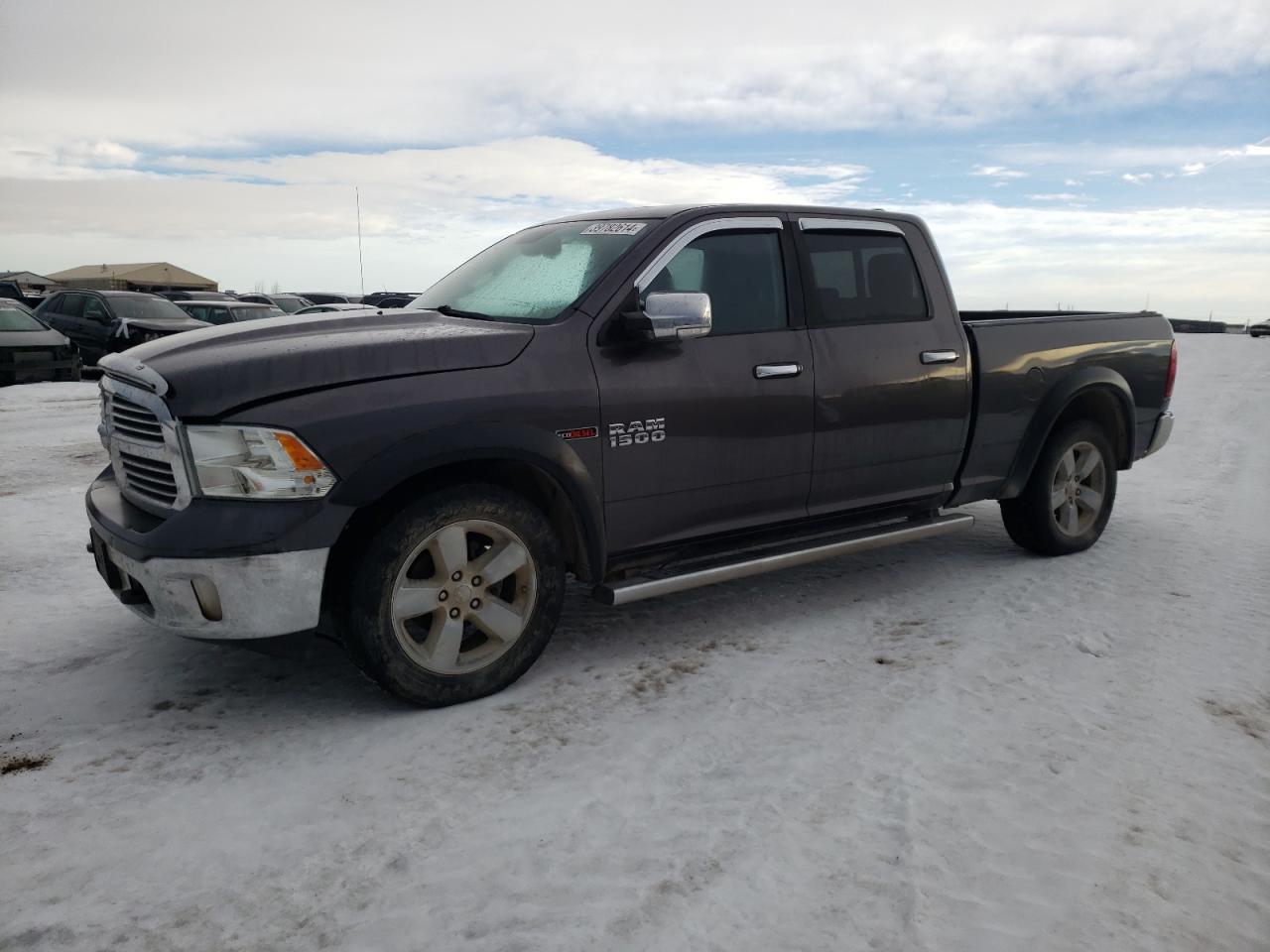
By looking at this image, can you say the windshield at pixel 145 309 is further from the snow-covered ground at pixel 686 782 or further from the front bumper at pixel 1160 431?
the front bumper at pixel 1160 431

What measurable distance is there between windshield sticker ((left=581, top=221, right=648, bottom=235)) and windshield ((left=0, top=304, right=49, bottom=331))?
14.7 m

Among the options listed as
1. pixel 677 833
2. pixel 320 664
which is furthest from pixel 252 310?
pixel 677 833

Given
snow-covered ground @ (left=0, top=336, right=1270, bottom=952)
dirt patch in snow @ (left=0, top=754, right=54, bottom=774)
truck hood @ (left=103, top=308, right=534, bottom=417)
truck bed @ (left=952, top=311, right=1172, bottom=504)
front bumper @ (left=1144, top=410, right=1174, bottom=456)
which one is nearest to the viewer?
snow-covered ground @ (left=0, top=336, right=1270, bottom=952)

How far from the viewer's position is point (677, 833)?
2900 millimetres

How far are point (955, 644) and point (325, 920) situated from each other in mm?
3018

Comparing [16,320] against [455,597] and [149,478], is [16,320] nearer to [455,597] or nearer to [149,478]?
[149,478]

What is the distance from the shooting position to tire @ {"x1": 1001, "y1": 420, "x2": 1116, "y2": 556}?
5.79m

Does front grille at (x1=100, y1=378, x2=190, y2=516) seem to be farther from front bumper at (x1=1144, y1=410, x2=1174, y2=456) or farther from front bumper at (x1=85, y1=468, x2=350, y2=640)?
front bumper at (x1=1144, y1=410, x2=1174, y2=456)

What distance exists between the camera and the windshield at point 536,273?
421 centimetres

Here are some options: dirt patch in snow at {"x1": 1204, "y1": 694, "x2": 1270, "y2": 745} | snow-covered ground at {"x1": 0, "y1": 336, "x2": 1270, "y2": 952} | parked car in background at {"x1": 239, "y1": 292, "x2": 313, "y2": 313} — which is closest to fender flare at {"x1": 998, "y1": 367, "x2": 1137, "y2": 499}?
snow-covered ground at {"x1": 0, "y1": 336, "x2": 1270, "y2": 952}

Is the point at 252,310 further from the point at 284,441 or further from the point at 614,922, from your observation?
the point at 614,922

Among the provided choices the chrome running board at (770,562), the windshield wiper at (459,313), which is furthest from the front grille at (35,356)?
the chrome running board at (770,562)

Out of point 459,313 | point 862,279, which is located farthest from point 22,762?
point 862,279

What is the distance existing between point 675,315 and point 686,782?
1.75 m
